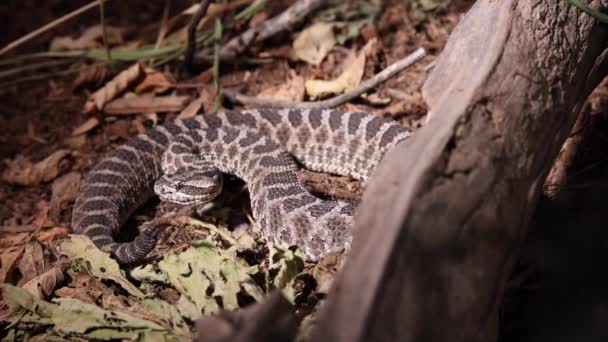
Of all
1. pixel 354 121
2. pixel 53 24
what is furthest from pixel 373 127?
pixel 53 24

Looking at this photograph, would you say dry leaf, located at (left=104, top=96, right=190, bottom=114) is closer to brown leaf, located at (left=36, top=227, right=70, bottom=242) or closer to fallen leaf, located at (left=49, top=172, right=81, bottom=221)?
fallen leaf, located at (left=49, top=172, right=81, bottom=221)

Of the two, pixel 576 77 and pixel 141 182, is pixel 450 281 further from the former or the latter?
pixel 141 182

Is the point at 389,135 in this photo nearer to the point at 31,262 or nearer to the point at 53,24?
the point at 31,262

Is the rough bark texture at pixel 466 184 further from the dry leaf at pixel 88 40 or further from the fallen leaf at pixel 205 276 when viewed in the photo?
the dry leaf at pixel 88 40

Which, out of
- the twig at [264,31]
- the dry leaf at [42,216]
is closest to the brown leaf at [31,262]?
the dry leaf at [42,216]

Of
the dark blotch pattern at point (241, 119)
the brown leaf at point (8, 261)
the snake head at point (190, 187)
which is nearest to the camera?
the brown leaf at point (8, 261)

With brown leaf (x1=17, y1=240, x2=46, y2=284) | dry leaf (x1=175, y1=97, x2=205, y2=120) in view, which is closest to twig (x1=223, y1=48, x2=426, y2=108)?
dry leaf (x1=175, y1=97, x2=205, y2=120)

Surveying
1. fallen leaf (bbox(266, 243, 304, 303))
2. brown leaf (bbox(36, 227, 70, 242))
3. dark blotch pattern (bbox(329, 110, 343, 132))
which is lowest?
fallen leaf (bbox(266, 243, 304, 303))
